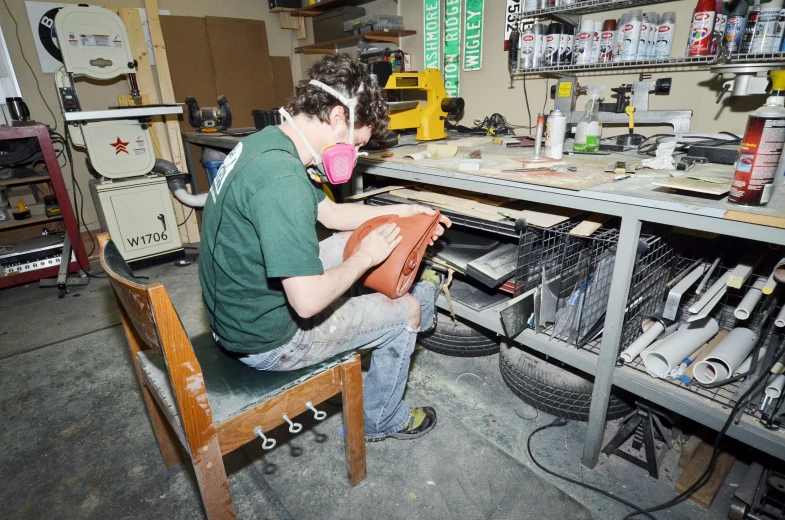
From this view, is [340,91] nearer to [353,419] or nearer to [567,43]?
[353,419]

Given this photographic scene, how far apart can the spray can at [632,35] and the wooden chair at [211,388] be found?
5.68 feet

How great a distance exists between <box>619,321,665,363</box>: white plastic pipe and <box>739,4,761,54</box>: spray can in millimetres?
1049

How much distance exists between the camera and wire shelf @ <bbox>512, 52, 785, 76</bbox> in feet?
4.91

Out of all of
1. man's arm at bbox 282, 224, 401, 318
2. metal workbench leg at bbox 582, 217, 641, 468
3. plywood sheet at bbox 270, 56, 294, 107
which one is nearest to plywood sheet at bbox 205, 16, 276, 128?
plywood sheet at bbox 270, 56, 294, 107

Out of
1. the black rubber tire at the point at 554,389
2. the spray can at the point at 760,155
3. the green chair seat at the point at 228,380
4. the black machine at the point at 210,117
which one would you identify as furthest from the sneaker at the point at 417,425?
the black machine at the point at 210,117

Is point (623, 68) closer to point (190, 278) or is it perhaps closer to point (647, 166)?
point (647, 166)

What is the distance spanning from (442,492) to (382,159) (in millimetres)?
1264

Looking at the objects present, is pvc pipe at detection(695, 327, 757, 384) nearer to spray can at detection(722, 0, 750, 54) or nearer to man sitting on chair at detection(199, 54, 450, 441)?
man sitting on chair at detection(199, 54, 450, 441)

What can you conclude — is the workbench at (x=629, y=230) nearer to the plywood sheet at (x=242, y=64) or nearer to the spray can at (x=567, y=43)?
the spray can at (x=567, y=43)

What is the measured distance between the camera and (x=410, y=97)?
8.14 feet

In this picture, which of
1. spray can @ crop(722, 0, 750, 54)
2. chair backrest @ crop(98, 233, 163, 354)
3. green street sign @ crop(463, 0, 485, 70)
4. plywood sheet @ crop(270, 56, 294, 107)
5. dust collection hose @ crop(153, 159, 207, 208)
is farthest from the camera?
plywood sheet @ crop(270, 56, 294, 107)

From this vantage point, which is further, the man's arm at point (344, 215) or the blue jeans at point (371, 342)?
the man's arm at point (344, 215)

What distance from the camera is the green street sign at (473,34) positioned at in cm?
259

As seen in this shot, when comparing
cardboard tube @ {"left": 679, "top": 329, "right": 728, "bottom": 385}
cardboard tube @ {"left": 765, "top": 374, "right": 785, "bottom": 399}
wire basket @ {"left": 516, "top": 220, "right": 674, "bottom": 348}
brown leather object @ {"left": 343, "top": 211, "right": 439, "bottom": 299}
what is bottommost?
cardboard tube @ {"left": 679, "top": 329, "right": 728, "bottom": 385}
